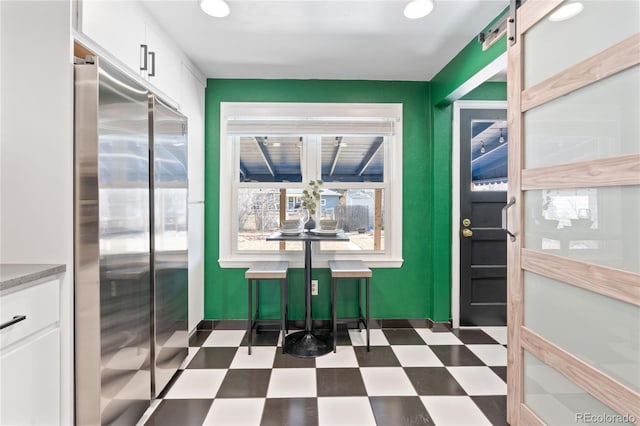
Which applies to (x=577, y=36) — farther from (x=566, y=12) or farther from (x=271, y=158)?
(x=271, y=158)

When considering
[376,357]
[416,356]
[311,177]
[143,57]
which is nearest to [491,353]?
[416,356]

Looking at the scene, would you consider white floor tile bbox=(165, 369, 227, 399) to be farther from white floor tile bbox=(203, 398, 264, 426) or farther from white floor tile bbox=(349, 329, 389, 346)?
white floor tile bbox=(349, 329, 389, 346)

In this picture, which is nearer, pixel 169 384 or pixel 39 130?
pixel 39 130

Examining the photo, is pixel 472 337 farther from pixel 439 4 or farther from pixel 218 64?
pixel 218 64

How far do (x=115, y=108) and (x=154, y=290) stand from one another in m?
0.96

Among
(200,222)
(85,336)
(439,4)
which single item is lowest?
(85,336)

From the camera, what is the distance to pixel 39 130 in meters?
1.35

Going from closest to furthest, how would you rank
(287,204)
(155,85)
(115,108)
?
(115,108), (155,85), (287,204)

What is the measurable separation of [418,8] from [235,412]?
2537 millimetres

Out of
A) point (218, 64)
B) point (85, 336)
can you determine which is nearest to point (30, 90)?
point (85, 336)

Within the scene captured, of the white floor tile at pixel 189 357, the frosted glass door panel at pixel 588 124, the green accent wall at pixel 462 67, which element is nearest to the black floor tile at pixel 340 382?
the white floor tile at pixel 189 357

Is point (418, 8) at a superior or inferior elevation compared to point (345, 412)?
superior

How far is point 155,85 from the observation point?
7.01 feet
